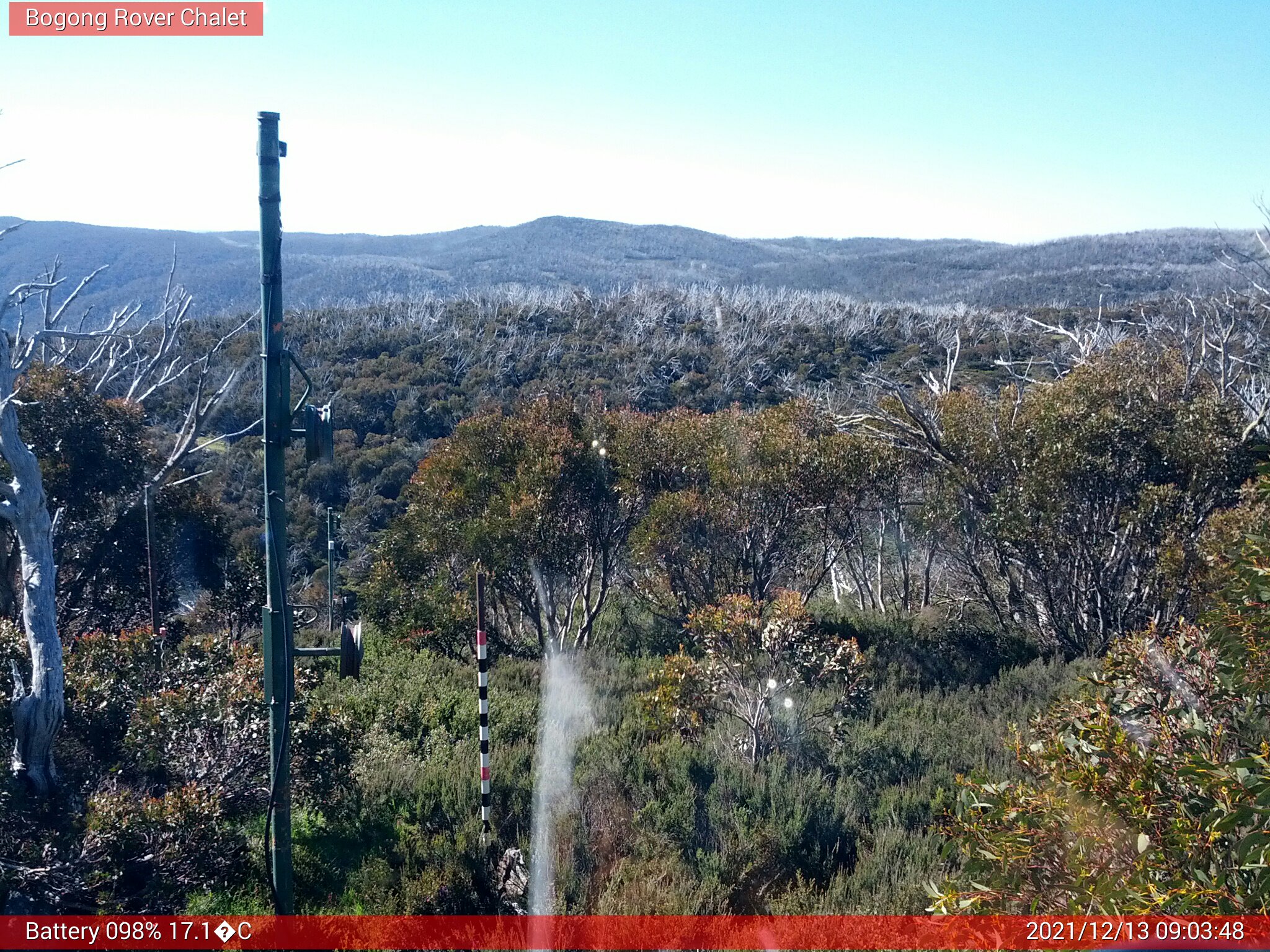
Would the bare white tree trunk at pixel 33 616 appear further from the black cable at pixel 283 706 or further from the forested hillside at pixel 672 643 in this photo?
the black cable at pixel 283 706

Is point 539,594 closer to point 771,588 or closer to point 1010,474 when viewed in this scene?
point 771,588

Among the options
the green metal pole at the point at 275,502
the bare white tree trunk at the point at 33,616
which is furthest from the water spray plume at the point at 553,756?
the bare white tree trunk at the point at 33,616

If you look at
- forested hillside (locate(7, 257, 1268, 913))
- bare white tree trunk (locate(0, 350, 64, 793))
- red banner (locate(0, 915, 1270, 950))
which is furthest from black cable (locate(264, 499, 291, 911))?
bare white tree trunk (locate(0, 350, 64, 793))

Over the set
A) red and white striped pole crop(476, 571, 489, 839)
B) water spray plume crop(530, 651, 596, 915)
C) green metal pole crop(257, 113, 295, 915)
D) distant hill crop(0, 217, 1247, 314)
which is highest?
distant hill crop(0, 217, 1247, 314)

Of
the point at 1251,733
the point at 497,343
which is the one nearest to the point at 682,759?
the point at 1251,733

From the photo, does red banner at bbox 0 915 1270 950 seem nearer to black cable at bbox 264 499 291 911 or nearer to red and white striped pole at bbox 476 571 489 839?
black cable at bbox 264 499 291 911

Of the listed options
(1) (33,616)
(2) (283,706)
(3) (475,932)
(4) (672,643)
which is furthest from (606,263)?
(2) (283,706)
